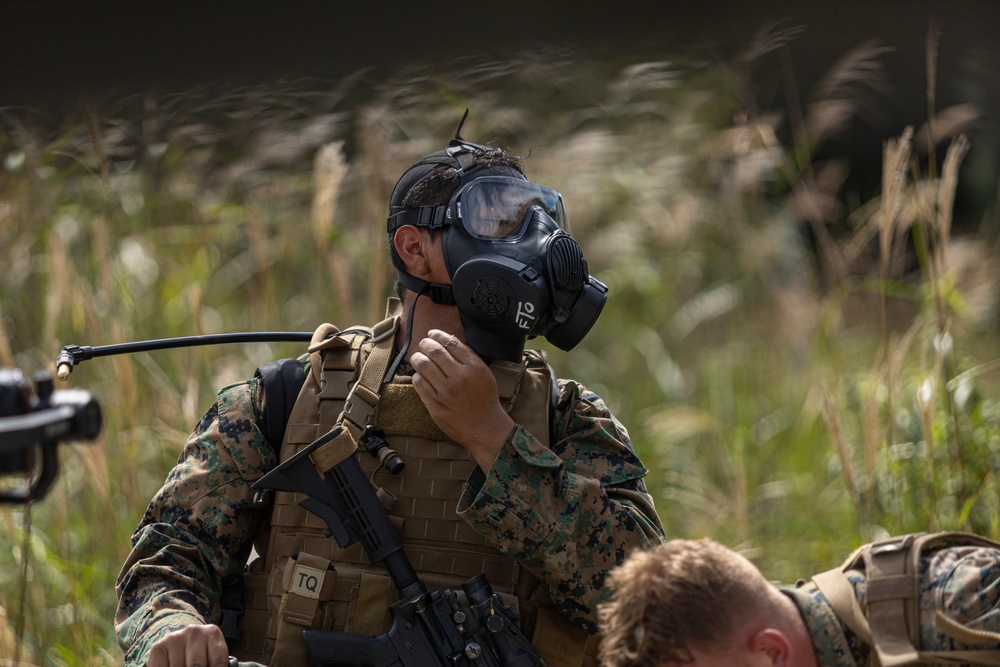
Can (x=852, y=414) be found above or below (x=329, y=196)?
below

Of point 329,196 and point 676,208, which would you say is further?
point 676,208

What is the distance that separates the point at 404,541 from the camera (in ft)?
8.89

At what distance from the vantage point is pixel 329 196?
394 cm

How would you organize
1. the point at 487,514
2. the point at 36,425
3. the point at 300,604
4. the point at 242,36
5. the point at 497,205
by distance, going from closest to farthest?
the point at 36,425 → the point at 242,36 → the point at 487,514 → the point at 300,604 → the point at 497,205

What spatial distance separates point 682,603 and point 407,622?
878 millimetres

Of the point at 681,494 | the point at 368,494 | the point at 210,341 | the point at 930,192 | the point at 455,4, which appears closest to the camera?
the point at 455,4

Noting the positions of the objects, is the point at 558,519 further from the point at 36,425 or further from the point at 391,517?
the point at 36,425

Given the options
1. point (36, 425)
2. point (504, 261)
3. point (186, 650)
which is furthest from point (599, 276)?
point (36, 425)

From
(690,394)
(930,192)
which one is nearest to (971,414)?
(930,192)

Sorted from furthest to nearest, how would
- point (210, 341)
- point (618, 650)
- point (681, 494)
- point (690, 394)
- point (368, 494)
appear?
1. point (690, 394)
2. point (681, 494)
3. point (210, 341)
4. point (368, 494)
5. point (618, 650)

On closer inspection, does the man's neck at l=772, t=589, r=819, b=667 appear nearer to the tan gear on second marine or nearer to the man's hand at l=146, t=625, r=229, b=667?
the tan gear on second marine

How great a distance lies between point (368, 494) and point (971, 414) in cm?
228

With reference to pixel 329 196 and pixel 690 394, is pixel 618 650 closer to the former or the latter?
pixel 329 196

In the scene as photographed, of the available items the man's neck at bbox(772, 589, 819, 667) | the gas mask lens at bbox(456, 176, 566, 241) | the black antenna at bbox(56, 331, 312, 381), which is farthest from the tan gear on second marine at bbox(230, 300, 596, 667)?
the man's neck at bbox(772, 589, 819, 667)
